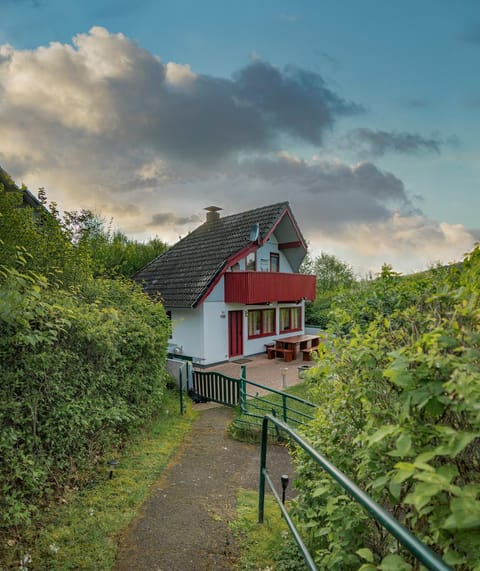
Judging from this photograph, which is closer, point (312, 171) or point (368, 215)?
point (368, 215)

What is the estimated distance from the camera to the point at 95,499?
12.7ft

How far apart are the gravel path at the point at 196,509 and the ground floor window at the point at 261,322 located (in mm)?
9340

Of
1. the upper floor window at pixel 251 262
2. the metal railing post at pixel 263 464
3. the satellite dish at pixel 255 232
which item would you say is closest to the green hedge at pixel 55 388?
the metal railing post at pixel 263 464

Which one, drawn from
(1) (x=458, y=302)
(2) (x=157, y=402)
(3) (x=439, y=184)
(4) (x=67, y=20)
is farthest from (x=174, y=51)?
(1) (x=458, y=302)

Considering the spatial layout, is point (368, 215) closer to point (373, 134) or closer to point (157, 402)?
point (373, 134)

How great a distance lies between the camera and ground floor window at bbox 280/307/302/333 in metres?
17.7

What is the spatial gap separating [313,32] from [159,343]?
7843 mm

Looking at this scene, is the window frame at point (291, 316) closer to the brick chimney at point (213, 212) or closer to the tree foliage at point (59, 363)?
the brick chimney at point (213, 212)

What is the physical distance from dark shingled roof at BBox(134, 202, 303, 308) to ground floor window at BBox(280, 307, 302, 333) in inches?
191

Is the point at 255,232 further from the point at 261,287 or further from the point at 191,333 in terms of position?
the point at 191,333

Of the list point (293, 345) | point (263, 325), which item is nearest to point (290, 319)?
point (263, 325)

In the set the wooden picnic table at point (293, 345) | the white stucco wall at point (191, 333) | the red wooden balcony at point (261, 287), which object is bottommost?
the wooden picnic table at point (293, 345)

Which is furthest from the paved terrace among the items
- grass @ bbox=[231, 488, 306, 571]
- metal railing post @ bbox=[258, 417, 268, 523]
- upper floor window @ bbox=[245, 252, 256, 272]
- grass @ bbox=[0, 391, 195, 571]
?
metal railing post @ bbox=[258, 417, 268, 523]

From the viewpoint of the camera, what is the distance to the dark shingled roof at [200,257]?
13.8m
